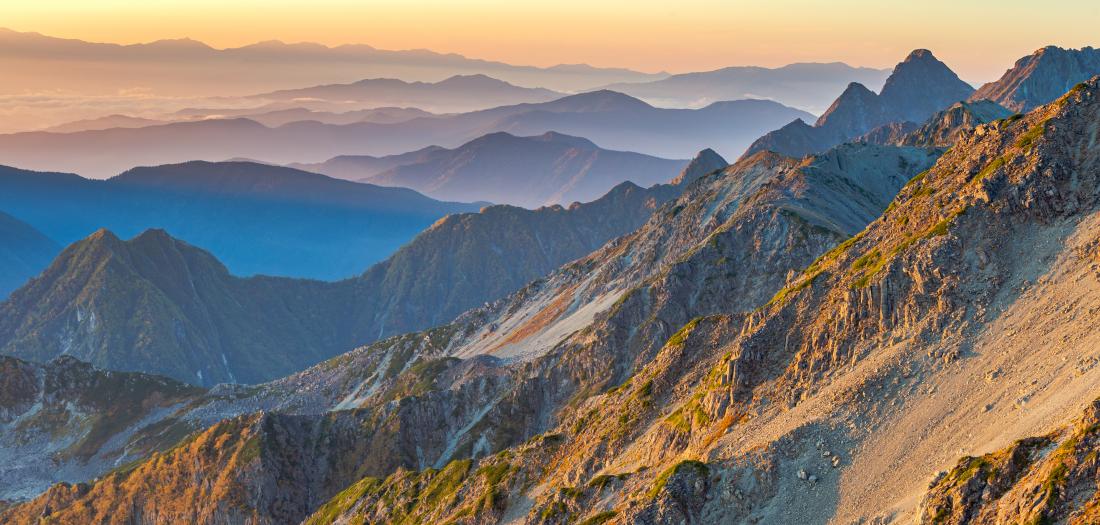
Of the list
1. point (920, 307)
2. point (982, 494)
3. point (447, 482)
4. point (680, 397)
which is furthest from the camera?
point (447, 482)

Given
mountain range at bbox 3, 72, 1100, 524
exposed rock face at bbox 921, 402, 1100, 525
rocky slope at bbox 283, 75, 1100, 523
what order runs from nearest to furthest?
exposed rock face at bbox 921, 402, 1100, 525, mountain range at bbox 3, 72, 1100, 524, rocky slope at bbox 283, 75, 1100, 523

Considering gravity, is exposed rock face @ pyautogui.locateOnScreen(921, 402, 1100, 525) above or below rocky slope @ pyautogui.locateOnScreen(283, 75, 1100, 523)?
below

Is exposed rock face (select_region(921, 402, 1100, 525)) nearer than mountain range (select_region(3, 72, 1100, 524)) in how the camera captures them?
Yes

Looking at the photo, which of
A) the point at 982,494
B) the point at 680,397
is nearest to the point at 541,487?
the point at 680,397

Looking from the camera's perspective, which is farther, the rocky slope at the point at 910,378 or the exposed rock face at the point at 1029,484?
the rocky slope at the point at 910,378

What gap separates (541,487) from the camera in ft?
406

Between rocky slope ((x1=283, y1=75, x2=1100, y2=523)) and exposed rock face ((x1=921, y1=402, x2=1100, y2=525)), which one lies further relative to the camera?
rocky slope ((x1=283, y1=75, x2=1100, y2=523))

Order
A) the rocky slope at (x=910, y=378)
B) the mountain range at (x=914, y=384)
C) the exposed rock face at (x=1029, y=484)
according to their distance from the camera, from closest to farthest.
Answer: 1. the exposed rock face at (x=1029, y=484)
2. the mountain range at (x=914, y=384)
3. the rocky slope at (x=910, y=378)

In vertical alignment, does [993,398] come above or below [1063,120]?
below

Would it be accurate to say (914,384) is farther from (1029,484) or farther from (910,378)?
(1029,484)

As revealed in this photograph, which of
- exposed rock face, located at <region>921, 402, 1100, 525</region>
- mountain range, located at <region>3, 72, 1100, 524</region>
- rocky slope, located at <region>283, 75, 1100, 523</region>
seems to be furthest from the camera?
rocky slope, located at <region>283, 75, 1100, 523</region>

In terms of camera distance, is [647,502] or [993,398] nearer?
[993,398]

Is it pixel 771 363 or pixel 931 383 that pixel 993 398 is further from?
pixel 771 363

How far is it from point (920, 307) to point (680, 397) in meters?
Result: 35.4
